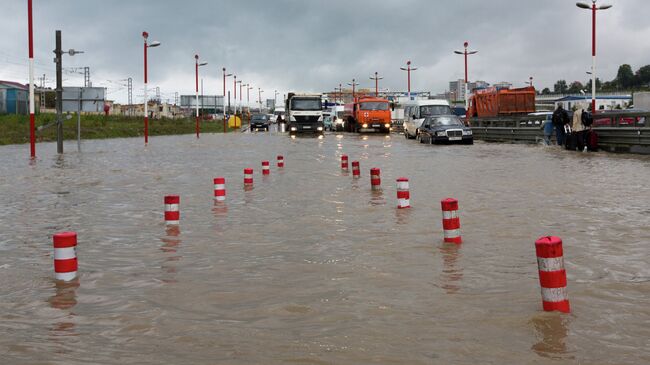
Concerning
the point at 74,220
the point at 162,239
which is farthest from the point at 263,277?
the point at 74,220

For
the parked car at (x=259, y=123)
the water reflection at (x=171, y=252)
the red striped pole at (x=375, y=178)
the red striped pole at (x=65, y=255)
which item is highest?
the parked car at (x=259, y=123)

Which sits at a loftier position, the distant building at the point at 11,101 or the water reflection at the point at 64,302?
the distant building at the point at 11,101

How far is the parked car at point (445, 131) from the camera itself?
37188 millimetres

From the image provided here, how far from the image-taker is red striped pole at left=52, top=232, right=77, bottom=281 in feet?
22.5

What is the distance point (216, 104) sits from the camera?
124938 millimetres

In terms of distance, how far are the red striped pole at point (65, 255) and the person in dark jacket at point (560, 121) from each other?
2684 centimetres

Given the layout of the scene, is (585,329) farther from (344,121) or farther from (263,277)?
(344,121)

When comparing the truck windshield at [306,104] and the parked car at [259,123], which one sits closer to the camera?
the truck windshield at [306,104]

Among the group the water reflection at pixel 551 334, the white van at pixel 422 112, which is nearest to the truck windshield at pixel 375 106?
the white van at pixel 422 112

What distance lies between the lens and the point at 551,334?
516 centimetres

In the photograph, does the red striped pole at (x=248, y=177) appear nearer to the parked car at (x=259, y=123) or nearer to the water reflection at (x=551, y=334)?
the water reflection at (x=551, y=334)

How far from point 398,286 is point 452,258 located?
1.48 meters

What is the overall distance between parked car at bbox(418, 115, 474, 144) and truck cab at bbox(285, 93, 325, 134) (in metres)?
14.4

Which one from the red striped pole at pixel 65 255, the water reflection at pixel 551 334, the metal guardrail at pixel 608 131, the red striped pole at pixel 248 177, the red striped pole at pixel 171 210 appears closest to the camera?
the water reflection at pixel 551 334
